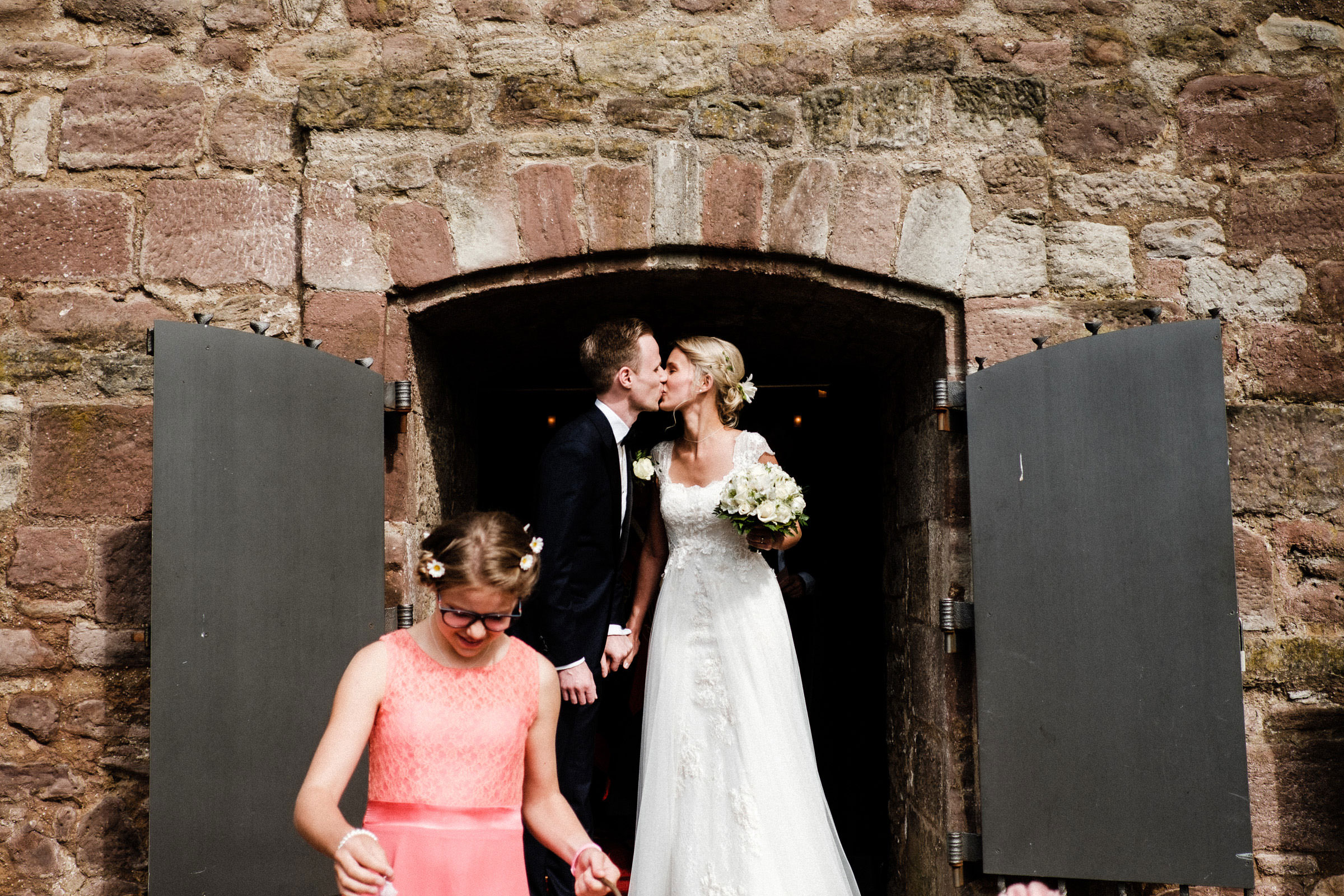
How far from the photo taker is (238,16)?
3381mm

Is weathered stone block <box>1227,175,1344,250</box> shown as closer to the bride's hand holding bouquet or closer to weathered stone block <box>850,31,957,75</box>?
weathered stone block <box>850,31,957,75</box>

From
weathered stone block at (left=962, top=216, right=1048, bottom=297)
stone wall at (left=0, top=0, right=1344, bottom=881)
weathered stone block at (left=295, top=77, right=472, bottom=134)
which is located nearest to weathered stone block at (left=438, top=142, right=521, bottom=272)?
stone wall at (left=0, top=0, right=1344, bottom=881)

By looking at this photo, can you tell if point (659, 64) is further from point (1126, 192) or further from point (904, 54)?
point (1126, 192)

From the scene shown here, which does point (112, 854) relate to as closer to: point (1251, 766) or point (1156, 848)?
point (1156, 848)

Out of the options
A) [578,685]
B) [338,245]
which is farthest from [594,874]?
[338,245]

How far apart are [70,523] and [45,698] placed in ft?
1.88

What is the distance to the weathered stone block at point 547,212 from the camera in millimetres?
3252

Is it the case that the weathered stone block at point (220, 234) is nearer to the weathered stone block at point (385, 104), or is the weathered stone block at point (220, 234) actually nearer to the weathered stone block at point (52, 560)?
the weathered stone block at point (385, 104)

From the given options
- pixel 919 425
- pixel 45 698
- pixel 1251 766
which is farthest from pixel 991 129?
pixel 45 698

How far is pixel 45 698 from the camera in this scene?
3189mm

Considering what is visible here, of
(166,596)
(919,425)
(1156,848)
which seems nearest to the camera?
(166,596)

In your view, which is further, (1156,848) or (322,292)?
(322,292)

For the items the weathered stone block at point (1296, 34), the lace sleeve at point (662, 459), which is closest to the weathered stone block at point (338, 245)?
the lace sleeve at point (662, 459)

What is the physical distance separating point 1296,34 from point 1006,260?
127 cm
